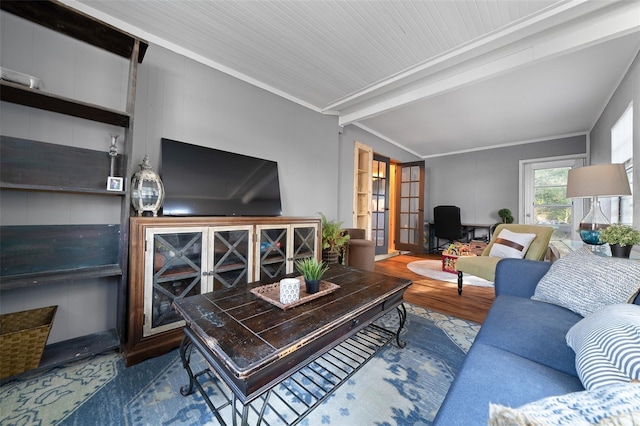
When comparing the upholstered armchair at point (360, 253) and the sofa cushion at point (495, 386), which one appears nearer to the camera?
the sofa cushion at point (495, 386)

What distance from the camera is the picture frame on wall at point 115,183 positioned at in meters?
1.67

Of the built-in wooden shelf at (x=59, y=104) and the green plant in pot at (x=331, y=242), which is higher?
the built-in wooden shelf at (x=59, y=104)

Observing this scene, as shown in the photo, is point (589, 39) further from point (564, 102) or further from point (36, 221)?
point (36, 221)

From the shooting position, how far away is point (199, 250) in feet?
5.95

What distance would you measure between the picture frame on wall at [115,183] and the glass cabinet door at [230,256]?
707mm

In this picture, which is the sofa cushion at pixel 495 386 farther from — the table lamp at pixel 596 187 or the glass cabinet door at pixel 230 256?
the table lamp at pixel 596 187

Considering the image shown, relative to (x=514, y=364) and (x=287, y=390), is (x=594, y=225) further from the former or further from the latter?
(x=287, y=390)

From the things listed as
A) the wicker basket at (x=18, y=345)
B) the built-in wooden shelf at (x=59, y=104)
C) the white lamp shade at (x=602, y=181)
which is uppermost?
the built-in wooden shelf at (x=59, y=104)

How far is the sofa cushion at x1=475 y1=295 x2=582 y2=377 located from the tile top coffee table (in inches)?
21.9

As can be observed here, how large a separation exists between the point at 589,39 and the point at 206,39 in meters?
3.13

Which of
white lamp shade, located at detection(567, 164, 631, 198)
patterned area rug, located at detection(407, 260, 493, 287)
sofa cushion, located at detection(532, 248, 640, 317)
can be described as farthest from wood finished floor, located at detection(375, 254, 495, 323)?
white lamp shade, located at detection(567, 164, 631, 198)

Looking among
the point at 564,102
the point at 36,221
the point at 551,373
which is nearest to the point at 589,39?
the point at 564,102

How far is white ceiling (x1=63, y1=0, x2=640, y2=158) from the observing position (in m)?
1.73

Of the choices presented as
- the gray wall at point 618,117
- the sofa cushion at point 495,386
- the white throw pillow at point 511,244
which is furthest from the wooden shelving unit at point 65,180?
the gray wall at point 618,117
